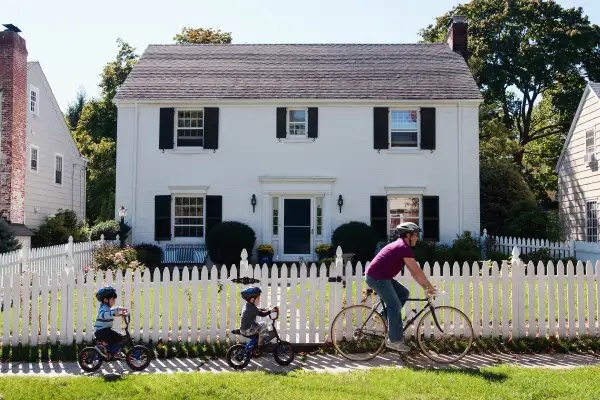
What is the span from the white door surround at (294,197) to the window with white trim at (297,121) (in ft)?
5.08

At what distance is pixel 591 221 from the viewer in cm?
1919

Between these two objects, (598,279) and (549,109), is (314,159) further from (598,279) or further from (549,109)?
(549,109)

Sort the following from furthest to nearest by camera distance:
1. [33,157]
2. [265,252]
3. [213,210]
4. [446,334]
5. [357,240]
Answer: [33,157], [213,210], [265,252], [357,240], [446,334]

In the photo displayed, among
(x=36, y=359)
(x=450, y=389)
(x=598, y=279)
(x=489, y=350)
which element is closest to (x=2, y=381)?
(x=36, y=359)

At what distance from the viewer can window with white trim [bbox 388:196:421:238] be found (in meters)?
18.6

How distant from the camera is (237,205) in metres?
18.6

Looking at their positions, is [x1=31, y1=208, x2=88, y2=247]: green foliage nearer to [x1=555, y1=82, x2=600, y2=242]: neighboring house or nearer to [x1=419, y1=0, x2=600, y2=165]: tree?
[x1=555, y1=82, x2=600, y2=242]: neighboring house

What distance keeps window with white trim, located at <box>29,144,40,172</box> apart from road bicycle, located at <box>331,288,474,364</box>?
17.3m

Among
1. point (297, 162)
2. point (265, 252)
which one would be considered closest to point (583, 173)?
point (297, 162)


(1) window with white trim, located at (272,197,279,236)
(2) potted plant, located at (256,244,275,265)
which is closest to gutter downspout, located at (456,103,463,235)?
(1) window with white trim, located at (272,197,279,236)

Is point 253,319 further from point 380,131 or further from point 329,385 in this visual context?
point 380,131

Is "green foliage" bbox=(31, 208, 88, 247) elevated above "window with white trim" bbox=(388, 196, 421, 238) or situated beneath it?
situated beneath

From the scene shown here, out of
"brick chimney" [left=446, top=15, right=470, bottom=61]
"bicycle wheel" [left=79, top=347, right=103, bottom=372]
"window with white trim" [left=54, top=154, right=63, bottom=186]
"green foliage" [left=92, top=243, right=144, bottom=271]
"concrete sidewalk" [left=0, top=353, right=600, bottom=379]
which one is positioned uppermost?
"brick chimney" [left=446, top=15, right=470, bottom=61]

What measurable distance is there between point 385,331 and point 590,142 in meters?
14.7
